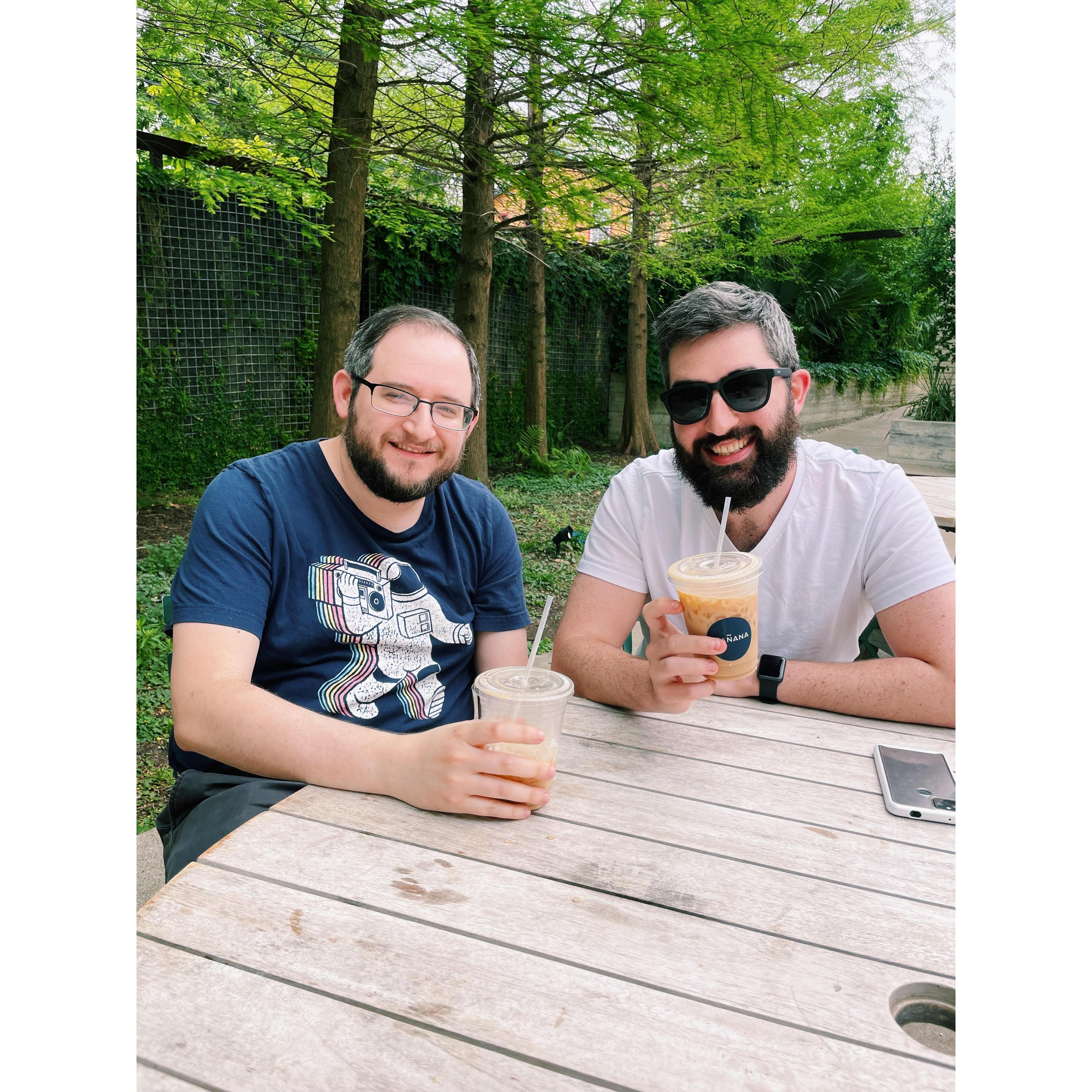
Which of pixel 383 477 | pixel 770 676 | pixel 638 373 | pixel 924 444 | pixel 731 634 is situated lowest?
pixel 770 676

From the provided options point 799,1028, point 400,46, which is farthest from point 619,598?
point 400,46

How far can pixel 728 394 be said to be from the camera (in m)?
1.76

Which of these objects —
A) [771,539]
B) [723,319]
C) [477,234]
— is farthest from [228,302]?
[771,539]

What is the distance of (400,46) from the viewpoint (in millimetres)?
3789

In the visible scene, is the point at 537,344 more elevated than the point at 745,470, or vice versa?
the point at 537,344

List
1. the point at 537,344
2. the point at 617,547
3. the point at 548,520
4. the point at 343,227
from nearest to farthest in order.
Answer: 1. the point at 617,547
2. the point at 343,227
3. the point at 548,520
4. the point at 537,344

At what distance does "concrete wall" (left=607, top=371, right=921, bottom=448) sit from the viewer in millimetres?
12141

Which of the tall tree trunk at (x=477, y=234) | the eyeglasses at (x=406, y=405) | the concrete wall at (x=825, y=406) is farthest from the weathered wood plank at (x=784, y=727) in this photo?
the concrete wall at (x=825, y=406)

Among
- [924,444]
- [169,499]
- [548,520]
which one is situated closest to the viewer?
[924,444]

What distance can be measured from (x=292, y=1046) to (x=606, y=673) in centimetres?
96

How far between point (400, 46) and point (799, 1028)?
4.15 metres

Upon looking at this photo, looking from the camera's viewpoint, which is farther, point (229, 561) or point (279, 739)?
point (229, 561)

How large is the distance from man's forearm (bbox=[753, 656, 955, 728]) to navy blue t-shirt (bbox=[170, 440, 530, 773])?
67 centimetres

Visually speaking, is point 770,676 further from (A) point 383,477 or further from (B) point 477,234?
(B) point 477,234
